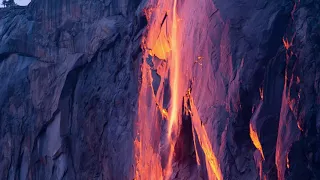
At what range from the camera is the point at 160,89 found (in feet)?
59.0

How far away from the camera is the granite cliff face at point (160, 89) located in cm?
1213

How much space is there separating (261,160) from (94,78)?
38.3 ft

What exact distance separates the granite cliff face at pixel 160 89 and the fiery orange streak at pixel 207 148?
27 millimetres

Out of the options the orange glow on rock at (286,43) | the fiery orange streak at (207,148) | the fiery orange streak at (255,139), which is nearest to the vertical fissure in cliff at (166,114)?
the fiery orange streak at (207,148)

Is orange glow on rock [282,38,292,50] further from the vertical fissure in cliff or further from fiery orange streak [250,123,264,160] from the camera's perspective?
the vertical fissure in cliff

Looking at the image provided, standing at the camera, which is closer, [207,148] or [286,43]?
[286,43]

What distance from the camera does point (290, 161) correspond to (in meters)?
11.4

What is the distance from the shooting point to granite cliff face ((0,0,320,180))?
39.8 feet

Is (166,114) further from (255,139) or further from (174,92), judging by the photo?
(255,139)

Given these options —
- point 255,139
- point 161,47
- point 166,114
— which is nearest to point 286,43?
point 255,139

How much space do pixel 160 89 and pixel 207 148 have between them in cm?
419

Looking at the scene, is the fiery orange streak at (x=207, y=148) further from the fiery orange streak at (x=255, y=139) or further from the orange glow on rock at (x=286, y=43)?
the orange glow on rock at (x=286, y=43)

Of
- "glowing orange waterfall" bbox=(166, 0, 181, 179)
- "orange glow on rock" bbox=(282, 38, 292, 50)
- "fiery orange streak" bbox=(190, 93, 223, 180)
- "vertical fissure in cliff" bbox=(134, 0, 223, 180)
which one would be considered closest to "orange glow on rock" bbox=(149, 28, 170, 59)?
"vertical fissure in cliff" bbox=(134, 0, 223, 180)

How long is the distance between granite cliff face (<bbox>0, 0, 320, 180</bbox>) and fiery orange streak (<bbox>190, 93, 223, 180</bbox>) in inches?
1.1
